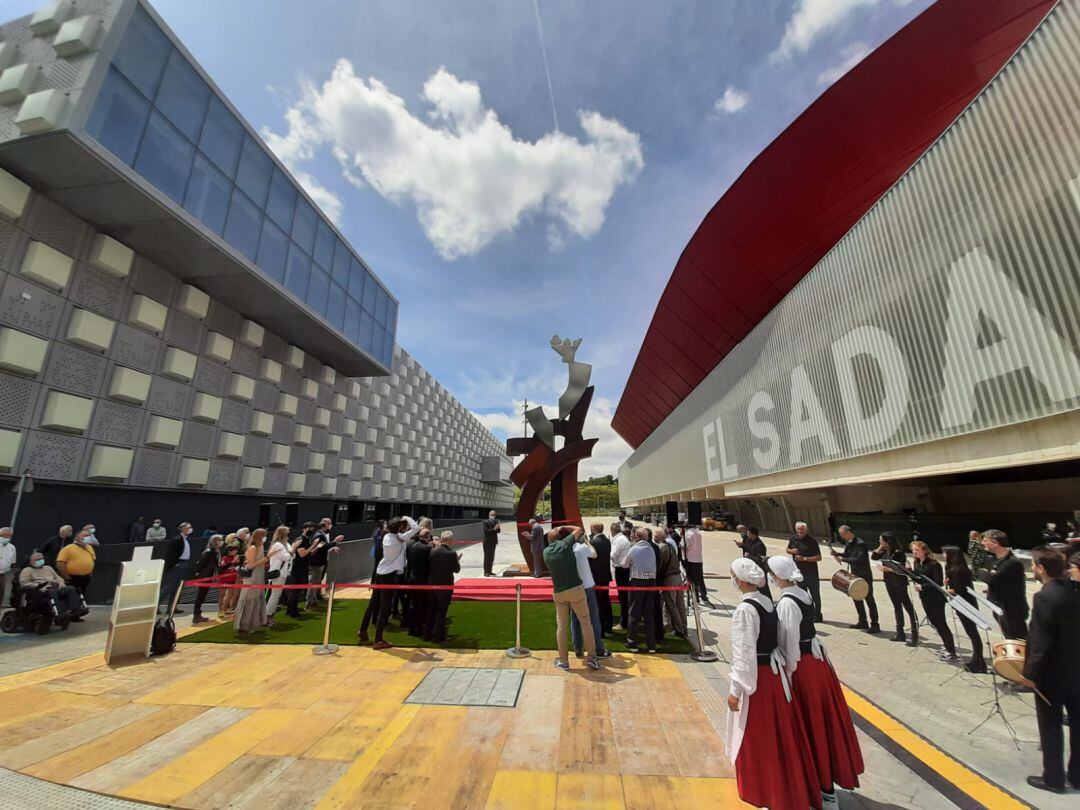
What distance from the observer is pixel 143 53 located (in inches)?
460

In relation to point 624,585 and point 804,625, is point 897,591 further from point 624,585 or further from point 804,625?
point 804,625

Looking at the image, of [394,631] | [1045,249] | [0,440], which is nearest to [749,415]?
[1045,249]

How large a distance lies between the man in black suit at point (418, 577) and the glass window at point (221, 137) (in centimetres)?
1443

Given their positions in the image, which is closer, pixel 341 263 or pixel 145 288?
pixel 145 288

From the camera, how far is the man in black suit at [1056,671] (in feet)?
11.3

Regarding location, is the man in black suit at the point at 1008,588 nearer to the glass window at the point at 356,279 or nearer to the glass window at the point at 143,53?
the glass window at the point at 143,53

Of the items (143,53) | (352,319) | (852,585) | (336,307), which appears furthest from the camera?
(352,319)

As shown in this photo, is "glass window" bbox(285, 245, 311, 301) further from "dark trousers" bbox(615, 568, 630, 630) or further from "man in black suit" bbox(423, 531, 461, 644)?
"dark trousers" bbox(615, 568, 630, 630)

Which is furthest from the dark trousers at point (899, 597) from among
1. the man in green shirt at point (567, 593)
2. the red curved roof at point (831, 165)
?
the red curved roof at point (831, 165)

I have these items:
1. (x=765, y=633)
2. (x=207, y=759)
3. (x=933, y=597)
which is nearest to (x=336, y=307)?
(x=207, y=759)

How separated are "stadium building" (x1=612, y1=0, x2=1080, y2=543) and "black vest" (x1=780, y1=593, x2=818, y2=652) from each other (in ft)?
43.2

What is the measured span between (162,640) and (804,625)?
9055 mm

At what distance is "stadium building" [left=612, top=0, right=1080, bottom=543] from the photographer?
11.4m

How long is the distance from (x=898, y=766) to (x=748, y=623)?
7.66 ft
